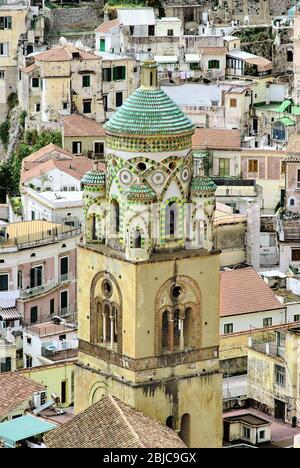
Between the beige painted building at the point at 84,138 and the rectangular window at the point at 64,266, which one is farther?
the beige painted building at the point at 84,138

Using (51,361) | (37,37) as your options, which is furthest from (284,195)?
(51,361)

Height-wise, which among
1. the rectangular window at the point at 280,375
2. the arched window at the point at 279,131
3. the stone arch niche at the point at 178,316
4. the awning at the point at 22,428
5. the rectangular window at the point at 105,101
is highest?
the stone arch niche at the point at 178,316

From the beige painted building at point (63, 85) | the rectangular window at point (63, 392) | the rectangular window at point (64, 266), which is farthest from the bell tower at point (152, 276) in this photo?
the beige painted building at point (63, 85)

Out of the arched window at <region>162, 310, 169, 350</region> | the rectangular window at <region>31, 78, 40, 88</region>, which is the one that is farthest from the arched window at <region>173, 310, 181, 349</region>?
the rectangular window at <region>31, 78, 40, 88</region>

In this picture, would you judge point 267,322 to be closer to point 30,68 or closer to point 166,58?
point 30,68

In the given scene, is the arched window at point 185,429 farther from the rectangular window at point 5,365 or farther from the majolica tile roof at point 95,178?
the rectangular window at point 5,365

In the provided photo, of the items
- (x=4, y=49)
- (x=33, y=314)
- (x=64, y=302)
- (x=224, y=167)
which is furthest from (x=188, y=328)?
(x=4, y=49)
